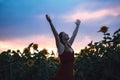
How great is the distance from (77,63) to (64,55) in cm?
Result: 335

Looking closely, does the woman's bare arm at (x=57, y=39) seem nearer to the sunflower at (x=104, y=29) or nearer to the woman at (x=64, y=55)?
the woman at (x=64, y=55)

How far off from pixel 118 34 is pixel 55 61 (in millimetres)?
3150

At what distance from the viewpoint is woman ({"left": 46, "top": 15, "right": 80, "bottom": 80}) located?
9195mm

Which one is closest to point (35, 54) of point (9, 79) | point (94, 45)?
point (9, 79)

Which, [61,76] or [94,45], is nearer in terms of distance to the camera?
[61,76]

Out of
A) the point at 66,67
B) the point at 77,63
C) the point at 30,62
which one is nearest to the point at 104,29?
the point at 77,63

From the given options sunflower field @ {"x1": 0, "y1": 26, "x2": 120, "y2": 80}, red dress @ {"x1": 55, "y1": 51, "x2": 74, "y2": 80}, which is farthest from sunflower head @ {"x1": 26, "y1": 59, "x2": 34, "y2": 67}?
red dress @ {"x1": 55, "y1": 51, "x2": 74, "y2": 80}

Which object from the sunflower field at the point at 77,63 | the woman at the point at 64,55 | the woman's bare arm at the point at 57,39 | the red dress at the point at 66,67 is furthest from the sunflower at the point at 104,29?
the red dress at the point at 66,67

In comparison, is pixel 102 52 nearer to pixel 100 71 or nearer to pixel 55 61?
pixel 100 71

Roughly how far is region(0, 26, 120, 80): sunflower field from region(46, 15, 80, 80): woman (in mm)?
2069

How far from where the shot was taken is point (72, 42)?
1009 cm

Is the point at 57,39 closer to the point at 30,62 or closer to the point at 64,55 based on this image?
the point at 64,55

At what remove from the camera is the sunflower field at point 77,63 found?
37.1 feet

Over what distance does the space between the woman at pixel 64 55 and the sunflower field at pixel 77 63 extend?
6.79ft
